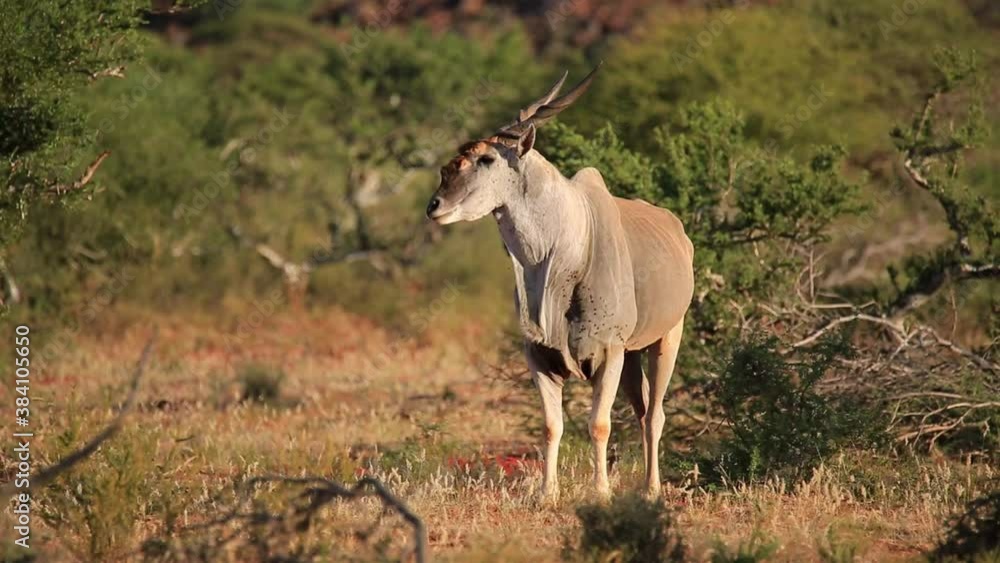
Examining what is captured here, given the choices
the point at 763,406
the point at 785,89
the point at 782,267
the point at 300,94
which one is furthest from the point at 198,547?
the point at 300,94

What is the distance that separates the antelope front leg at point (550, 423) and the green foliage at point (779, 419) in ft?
4.34

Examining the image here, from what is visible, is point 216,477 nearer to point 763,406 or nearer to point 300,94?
point 763,406

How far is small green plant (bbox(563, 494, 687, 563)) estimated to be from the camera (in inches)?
274

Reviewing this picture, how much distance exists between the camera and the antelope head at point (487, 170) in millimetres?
8430

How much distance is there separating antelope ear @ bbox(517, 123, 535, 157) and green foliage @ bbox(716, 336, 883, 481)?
89.2 inches

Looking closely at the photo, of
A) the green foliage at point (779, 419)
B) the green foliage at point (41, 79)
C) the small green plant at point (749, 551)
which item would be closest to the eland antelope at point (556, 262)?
the green foliage at point (779, 419)

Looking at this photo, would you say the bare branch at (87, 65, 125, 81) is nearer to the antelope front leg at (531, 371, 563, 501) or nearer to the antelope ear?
the antelope ear

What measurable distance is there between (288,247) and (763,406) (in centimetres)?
1711

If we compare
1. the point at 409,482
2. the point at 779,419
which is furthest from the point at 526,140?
the point at 779,419

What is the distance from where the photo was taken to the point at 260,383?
16078 millimetres

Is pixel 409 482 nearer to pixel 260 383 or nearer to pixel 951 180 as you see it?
pixel 951 180

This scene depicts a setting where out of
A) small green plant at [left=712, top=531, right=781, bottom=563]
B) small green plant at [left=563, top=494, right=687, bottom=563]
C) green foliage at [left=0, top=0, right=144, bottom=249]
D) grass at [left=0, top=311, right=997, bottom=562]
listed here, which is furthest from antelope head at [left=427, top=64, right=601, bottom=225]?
green foliage at [left=0, top=0, right=144, bottom=249]

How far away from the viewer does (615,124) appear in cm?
1728

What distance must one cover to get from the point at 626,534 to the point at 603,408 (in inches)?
76.0
